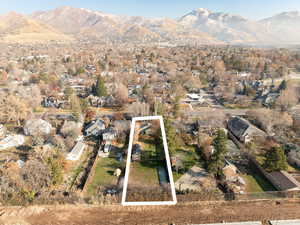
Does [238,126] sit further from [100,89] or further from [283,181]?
[100,89]

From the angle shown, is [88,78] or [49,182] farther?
[88,78]

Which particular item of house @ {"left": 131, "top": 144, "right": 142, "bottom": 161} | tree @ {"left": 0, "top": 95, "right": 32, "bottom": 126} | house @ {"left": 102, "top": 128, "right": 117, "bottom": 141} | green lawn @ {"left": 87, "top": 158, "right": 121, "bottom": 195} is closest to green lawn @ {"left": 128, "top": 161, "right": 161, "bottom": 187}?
house @ {"left": 131, "top": 144, "right": 142, "bottom": 161}

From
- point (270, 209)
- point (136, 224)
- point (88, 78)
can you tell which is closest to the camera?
point (136, 224)

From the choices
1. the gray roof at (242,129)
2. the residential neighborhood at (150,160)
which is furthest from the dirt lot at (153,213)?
the gray roof at (242,129)

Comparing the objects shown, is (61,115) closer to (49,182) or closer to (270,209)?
(49,182)

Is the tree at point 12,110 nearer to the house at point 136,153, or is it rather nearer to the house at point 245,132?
the house at point 136,153

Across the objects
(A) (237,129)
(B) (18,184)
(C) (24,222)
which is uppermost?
(A) (237,129)

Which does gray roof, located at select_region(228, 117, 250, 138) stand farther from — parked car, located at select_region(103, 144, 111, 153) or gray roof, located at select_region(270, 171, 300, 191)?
parked car, located at select_region(103, 144, 111, 153)

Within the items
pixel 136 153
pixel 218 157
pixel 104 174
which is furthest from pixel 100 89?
pixel 218 157

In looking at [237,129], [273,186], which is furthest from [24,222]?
[237,129]
